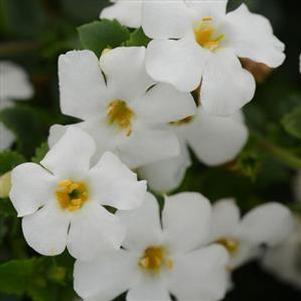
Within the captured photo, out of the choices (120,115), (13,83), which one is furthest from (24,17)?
(120,115)

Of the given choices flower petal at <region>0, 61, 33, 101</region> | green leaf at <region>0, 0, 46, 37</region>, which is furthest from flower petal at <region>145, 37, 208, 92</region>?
green leaf at <region>0, 0, 46, 37</region>

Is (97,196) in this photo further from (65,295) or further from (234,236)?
(234,236)

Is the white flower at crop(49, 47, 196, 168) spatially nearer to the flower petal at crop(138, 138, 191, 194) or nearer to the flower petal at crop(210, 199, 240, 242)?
the flower petal at crop(138, 138, 191, 194)

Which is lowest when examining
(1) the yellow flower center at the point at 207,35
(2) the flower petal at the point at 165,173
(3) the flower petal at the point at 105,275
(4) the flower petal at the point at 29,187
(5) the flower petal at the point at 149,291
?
(5) the flower petal at the point at 149,291

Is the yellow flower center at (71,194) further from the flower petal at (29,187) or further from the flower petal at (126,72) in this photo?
the flower petal at (126,72)

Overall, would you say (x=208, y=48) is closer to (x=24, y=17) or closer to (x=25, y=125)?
(x=25, y=125)

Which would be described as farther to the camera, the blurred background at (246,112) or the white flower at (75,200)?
the blurred background at (246,112)

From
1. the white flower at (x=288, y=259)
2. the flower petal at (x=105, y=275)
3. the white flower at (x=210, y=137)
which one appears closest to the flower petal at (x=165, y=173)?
the white flower at (x=210, y=137)
